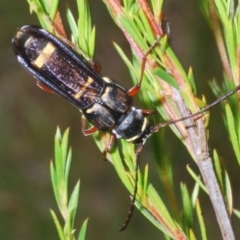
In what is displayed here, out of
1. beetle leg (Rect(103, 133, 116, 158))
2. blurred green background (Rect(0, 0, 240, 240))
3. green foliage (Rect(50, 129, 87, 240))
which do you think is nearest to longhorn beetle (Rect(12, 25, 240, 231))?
beetle leg (Rect(103, 133, 116, 158))

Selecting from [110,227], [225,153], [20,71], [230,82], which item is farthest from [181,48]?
[230,82]

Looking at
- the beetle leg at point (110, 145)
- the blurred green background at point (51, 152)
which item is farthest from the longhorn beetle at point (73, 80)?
the blurred green background at point (51, 152)

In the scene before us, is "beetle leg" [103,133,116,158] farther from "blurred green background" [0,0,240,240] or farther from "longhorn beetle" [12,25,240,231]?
"blurred green background" [0,0,240,240]

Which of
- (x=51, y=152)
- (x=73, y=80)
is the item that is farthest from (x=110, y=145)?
(x=51, y=152)

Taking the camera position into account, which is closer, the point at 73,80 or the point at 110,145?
the point at 110,145

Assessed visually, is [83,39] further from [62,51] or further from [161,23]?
[62,51]

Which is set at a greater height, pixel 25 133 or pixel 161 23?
pixel 161 23

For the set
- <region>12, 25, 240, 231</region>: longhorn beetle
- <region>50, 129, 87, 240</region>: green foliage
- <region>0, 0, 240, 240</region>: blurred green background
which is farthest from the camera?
<region>0, 0, 240, 240</region>: blurred green background

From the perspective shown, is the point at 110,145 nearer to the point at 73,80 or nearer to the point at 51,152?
the point at 73,80
